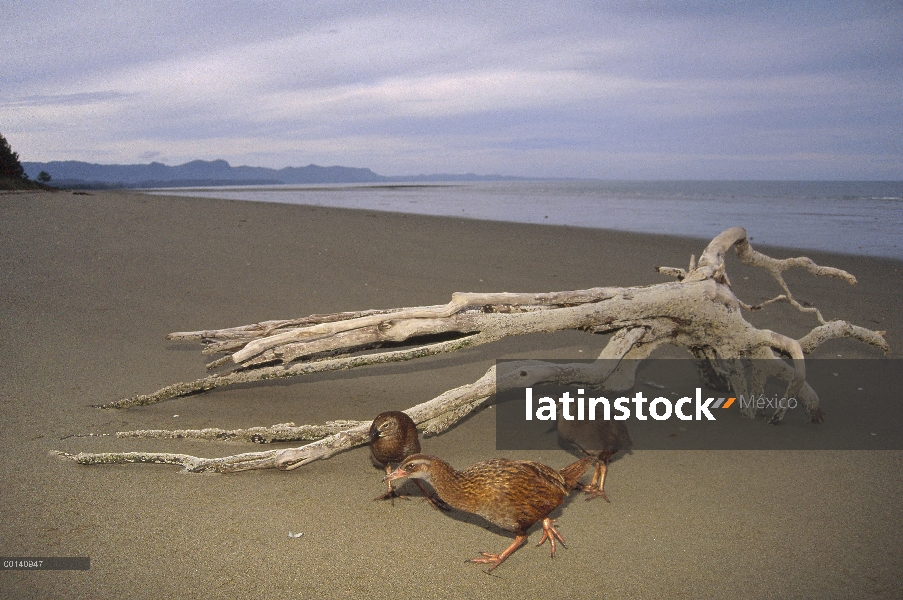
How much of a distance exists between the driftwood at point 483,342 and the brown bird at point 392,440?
25cm

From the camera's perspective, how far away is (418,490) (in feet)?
11.8

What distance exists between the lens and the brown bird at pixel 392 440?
3.36 m

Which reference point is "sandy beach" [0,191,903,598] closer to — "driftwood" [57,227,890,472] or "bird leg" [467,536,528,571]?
"bird leg" [467,536,528,571]

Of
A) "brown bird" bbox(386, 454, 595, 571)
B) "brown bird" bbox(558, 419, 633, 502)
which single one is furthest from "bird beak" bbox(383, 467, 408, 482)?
"brown bird" bbox(558, 419, 633, 502)

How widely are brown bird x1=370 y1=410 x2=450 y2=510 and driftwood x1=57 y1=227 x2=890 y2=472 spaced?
0.83ft

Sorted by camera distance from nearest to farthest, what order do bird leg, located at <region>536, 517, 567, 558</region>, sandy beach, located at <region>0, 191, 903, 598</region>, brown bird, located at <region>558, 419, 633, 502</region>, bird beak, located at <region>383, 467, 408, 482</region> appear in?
sandy beach, located at <region>0, 191, 903, 598</region>
bird beak, located at <region>383, 467, 408, 482</region>
bird leg, located at <region>536, 517, 567, 558</region>
brown bird, located at <region>558, 419, 633, 502</region>

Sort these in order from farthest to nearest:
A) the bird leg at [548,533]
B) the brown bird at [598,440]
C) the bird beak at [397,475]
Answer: the brown bird at [598,440]
the bird leg at [548,533]
the bird beak at [397,475]

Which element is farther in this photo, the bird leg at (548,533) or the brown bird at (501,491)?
the bird leg at (548,533)

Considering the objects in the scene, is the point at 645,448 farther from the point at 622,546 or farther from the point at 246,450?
the point at 246,450

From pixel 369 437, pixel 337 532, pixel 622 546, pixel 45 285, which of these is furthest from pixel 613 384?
pixel 45 285

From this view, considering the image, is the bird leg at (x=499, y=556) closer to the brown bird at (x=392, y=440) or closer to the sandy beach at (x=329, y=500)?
the sandy beach at (x=329, y=500)

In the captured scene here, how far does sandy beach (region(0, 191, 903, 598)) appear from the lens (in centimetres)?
275

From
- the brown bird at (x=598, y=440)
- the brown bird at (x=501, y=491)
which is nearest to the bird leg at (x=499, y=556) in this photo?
the brown bird at (x=501, y=491)

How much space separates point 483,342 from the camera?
4.08m
